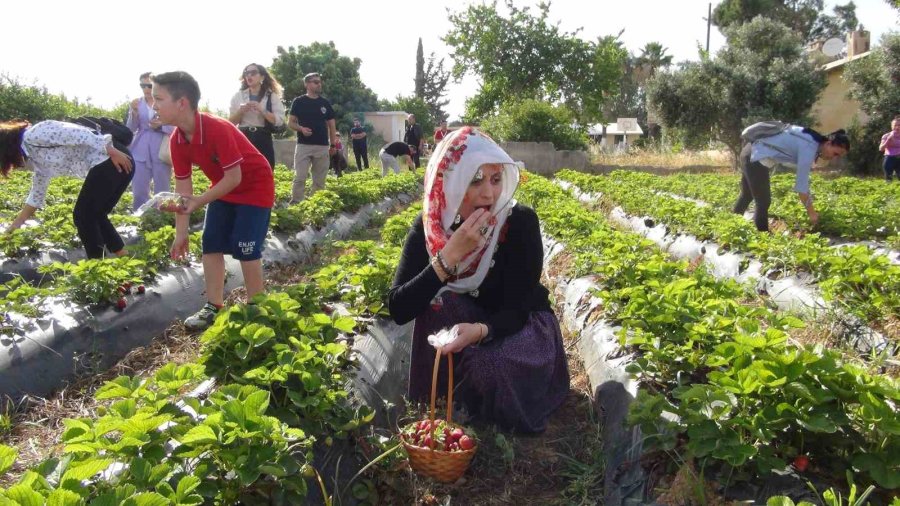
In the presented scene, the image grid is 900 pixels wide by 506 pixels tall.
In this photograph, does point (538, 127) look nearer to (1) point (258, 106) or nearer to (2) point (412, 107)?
(1) point (258, 106)

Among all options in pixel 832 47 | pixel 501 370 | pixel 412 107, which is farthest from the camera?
pixel 412 107

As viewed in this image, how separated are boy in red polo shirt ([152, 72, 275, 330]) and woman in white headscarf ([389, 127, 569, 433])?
1.40m

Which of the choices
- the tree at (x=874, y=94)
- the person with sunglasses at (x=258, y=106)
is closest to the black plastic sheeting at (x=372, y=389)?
the person with sunglasses at (x=258, y=106)

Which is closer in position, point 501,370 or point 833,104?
point 501,370

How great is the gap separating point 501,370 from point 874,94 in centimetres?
1868

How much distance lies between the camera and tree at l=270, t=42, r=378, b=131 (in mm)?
34750

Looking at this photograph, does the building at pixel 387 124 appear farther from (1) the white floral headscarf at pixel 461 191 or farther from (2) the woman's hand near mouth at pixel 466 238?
(2) the woman's hand near mouth at pixel 466 238

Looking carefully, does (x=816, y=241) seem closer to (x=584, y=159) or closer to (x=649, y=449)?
(x=649, y=449)

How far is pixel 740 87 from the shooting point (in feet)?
65.8

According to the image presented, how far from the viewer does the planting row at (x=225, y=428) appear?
1370 mm

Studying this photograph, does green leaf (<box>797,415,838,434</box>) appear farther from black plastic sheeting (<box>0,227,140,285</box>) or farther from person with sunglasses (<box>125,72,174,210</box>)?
person with sunglasses (<box>125,72,174,210</box>)

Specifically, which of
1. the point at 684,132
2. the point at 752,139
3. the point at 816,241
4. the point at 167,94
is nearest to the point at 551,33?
the point at 684,132

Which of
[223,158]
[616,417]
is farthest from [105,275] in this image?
[616,417]

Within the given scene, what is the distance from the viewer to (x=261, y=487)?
5.36 ft
